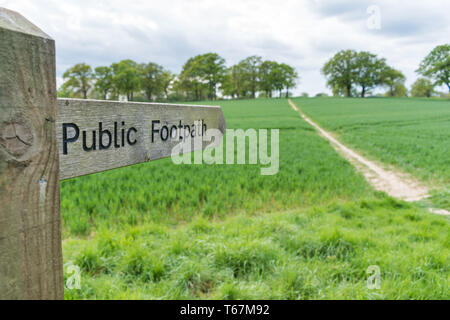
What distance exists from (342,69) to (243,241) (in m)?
70.4

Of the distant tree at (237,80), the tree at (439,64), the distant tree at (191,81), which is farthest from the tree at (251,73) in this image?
the tree at (439,64)

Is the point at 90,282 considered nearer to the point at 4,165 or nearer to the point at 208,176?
the point at 4,165

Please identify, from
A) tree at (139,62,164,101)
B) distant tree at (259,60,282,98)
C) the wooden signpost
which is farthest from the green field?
distant tree at (259,60,282,98)

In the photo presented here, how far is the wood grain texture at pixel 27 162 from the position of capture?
540 millimetres

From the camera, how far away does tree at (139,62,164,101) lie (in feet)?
143

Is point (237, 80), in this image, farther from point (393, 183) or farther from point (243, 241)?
point (243, 241)

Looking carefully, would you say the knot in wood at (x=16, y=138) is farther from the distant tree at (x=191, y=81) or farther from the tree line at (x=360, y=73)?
the tree line at (x=360, y=73)

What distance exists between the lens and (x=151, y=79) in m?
44.6

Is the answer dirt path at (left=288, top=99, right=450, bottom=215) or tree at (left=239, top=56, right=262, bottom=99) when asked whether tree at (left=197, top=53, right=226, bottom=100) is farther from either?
dirt path at (left=288, top=99, right=450, bottom=215)

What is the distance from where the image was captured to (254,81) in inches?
2352

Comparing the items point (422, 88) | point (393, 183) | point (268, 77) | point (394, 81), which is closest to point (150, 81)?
point (268, 77)

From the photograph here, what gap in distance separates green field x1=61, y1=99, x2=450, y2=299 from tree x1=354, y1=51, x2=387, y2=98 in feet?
218
